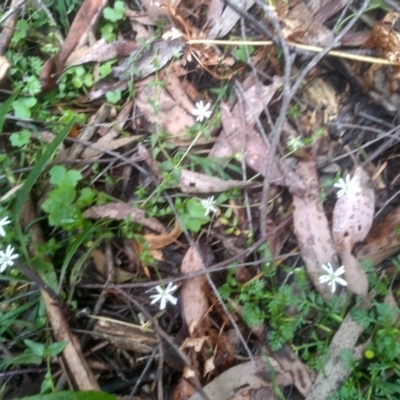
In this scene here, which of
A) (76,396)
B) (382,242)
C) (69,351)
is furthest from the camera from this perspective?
(382,242)

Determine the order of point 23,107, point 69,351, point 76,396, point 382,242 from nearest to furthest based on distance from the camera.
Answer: point 76,396 → point 69,351 → point 382,242 → point 23,107

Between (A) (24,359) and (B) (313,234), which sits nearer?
(A) (24,359)

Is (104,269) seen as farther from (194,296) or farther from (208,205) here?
(208,205)

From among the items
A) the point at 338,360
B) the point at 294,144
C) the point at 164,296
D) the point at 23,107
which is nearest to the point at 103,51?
the point at 23,107

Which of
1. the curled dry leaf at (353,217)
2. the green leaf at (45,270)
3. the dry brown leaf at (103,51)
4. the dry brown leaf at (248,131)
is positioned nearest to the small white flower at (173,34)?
the dry brown leaf at (103,51)

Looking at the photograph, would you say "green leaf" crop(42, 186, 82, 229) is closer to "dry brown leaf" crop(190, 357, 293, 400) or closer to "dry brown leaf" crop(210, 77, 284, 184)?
"dry brown leaf" crop(210, 77, 284, 184)

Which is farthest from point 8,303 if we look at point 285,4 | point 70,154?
point 285,4
